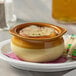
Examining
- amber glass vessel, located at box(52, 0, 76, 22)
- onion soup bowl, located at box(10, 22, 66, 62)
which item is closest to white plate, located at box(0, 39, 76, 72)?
onion soup bowl, located at box(10, 22, 66, 62)

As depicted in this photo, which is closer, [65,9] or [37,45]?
[37,45]

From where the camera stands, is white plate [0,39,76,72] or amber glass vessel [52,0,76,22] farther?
amber glass vessel [52,0,76,22]

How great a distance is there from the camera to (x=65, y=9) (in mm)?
1001

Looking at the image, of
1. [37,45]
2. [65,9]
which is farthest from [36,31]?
[65,9]

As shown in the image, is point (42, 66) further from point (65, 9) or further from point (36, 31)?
point (65, 9)

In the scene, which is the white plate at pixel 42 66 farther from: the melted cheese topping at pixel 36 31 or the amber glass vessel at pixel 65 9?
the amber glass vessel at pixel 65 9

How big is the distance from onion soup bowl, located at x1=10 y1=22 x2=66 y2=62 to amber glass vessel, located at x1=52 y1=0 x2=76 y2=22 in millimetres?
414

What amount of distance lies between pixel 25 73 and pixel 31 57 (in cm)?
3

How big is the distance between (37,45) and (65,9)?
1.50ft

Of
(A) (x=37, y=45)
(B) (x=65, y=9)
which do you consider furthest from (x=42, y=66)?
(B) (x=65, y=9)

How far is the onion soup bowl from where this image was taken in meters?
0.57

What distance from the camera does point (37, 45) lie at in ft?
1.87

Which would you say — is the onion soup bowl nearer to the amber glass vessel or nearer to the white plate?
the white plate

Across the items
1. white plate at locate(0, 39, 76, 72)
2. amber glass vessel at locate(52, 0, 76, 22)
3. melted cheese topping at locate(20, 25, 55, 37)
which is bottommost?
white plate at locate(0, 39, 76, 72)
